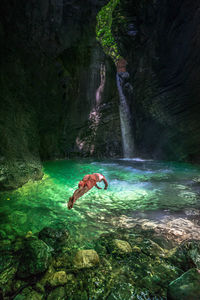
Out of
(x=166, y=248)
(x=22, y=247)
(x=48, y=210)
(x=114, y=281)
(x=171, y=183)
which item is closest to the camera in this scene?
(x=114, y=281)

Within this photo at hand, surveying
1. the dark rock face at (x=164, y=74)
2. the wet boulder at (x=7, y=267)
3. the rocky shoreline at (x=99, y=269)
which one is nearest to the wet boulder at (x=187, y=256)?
the rocky shoreline at (x=99, y=269)

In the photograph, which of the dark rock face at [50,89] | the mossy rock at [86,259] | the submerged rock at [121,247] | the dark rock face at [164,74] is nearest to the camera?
the mossy rock at [86,259]

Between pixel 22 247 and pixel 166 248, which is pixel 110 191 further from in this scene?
Result: pixel 22 247

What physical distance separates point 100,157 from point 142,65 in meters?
7.70

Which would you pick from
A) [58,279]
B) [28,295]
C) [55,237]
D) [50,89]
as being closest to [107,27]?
[50,89]

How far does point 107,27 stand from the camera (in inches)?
452

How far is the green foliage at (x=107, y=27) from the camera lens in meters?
11.1

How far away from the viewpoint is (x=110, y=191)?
4.30 meters

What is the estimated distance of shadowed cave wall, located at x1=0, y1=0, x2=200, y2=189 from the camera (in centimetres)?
473

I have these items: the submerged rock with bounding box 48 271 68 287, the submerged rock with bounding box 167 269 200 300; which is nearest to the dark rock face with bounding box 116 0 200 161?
the submerged rock with bounding box 167 269 200 300

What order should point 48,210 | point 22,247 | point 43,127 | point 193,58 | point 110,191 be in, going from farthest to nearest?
point 193,58
point 43,127
point 110,191
point 48,210
point 22,247

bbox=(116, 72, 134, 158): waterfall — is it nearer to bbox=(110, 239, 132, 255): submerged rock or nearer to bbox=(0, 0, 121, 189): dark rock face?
bbox=(0, 0, 121, 189): dark rock face

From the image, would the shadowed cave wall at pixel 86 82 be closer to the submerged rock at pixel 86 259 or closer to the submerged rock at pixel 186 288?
the submerged rock at pixel 86 259

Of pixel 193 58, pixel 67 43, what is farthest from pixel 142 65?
pixel 67 43
